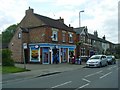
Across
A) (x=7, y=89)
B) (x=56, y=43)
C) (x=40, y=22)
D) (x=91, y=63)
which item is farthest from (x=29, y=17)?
(x=7, y=89)

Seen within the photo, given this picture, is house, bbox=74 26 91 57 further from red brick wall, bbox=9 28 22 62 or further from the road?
the road

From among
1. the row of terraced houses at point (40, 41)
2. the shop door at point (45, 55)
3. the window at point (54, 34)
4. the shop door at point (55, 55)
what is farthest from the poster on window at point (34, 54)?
the window at point (54, 34)

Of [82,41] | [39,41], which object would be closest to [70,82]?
[39,41]

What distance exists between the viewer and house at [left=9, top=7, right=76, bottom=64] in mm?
43031

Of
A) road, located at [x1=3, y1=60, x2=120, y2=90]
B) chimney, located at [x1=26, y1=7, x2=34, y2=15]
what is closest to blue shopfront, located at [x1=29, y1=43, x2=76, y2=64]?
chimney, located at [x1=26, y1=7, x2=34, y2=15]

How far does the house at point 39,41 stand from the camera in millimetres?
43031

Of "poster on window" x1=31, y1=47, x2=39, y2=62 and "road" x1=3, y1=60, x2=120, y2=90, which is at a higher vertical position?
"poster on window" x1=31, y1=47, x2=39, y2=62

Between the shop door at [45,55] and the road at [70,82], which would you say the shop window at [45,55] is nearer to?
the shop door at [45,55]

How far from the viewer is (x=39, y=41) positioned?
4347cm

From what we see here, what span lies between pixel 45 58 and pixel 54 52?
268cm

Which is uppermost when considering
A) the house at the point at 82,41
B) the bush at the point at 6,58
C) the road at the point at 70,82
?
the house at the point at 82,41

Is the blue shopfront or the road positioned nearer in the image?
the road

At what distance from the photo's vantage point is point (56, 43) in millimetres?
45344

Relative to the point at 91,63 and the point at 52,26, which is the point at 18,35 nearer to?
the point at 52,26
